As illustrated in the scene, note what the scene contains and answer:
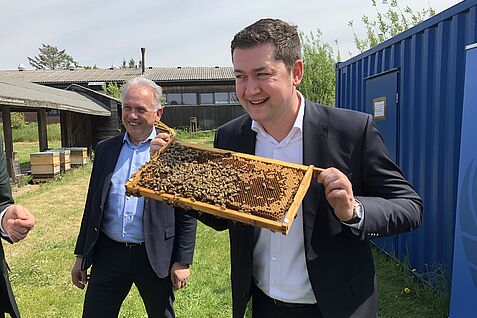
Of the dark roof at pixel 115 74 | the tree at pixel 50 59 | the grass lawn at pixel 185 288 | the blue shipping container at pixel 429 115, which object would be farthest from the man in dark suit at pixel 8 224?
the tree at pixel 50 59

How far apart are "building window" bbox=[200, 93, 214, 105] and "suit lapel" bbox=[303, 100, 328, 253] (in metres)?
36.3

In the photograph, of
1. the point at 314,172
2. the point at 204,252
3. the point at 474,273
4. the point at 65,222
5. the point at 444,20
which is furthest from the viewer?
the point at 65,222

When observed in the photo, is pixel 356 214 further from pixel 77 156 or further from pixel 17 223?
pixel 77 156

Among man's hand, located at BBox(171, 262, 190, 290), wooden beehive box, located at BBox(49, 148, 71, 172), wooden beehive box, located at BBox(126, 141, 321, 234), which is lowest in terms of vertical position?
wooden beehive box, located at BBox(49, 148, 71, 172)

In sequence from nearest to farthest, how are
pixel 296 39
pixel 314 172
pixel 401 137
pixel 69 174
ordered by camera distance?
pixel 314 172, pixel 296 39, pixel 401 137, pixel 69 174

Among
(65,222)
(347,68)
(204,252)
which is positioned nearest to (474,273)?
(204,252)

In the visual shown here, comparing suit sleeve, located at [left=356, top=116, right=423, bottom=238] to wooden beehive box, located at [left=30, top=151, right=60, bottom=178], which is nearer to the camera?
suit sleeve, located at [left=356, top=116, right=423, bottom=238]

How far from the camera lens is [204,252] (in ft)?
25.5

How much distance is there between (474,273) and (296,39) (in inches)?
107

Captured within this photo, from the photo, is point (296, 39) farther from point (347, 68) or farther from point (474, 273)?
point (347, 68)

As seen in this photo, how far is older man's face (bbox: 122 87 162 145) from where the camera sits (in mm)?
3641

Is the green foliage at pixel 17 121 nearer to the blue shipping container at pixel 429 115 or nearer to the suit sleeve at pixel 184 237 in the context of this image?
the blue shipping container at pixel 429 115

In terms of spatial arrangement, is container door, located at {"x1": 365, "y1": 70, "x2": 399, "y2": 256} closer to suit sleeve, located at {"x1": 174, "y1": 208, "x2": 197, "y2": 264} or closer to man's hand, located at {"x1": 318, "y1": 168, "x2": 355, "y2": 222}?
suit sleeve, located at {"x1": 174, "y1": 208, "x2": 197, "y2": 264}

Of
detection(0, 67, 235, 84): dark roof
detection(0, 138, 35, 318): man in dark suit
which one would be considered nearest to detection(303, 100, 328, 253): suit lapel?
detection(0, 138, 35, 318): man in dark suit
